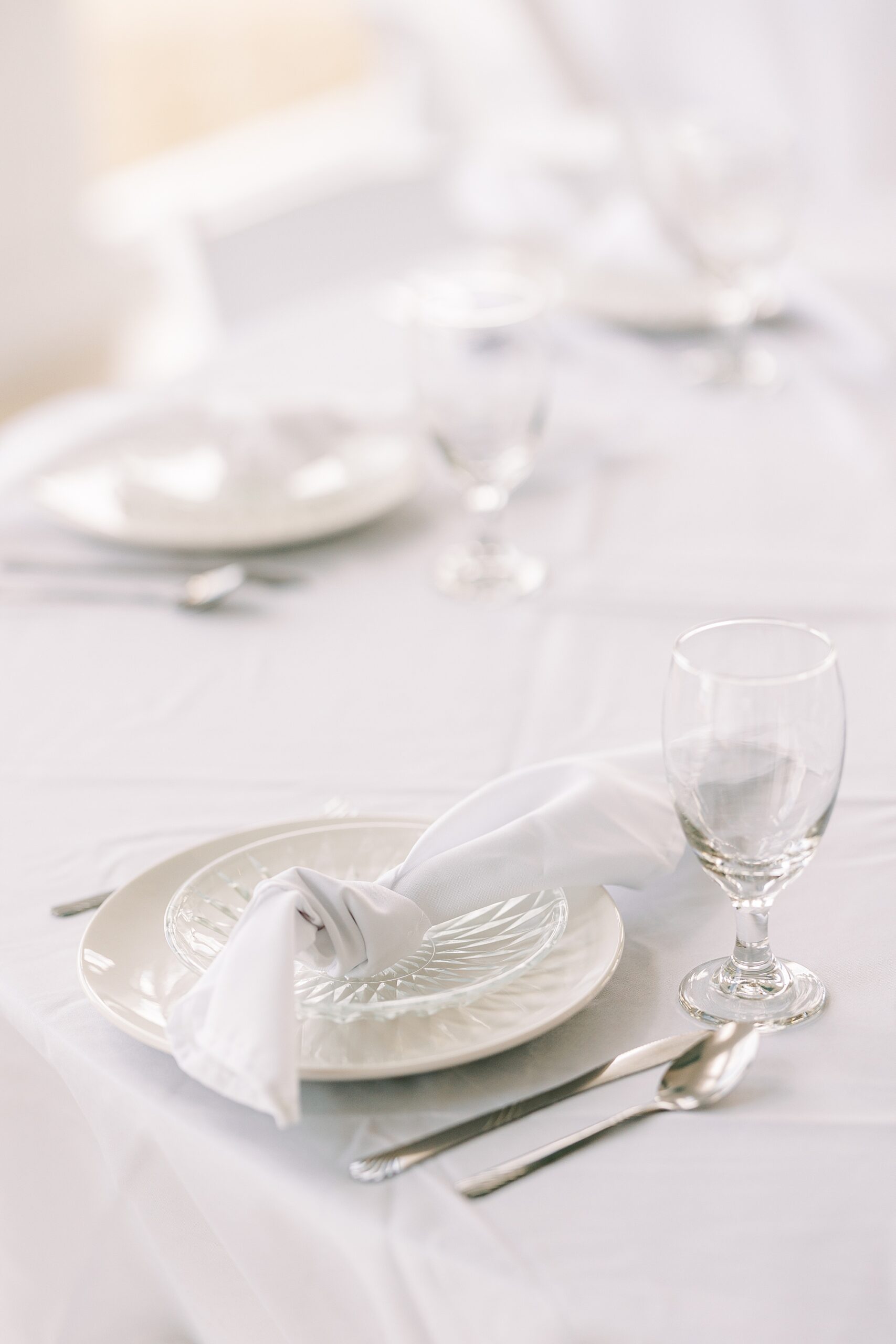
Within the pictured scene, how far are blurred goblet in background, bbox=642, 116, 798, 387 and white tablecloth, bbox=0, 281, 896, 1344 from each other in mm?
146

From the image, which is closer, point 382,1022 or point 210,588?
point 382,1022

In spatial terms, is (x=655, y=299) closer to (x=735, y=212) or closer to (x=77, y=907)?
(x=735, y=212)

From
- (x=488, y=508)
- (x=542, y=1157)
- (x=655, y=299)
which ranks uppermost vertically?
(x=655, y=299)

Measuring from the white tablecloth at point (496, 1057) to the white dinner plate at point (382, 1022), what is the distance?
17mm

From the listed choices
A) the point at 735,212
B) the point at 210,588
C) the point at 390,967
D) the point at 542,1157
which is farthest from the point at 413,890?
the point at 735,212

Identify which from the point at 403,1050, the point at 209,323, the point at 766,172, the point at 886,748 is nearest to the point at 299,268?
the point at 209,323

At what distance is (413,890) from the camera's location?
60cm

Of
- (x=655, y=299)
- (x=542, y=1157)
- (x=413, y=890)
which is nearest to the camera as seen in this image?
(x=542, y=1157)

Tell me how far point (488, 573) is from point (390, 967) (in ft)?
1.66

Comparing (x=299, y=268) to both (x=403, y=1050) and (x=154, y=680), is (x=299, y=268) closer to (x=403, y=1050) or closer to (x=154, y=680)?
(x=154, y=680)

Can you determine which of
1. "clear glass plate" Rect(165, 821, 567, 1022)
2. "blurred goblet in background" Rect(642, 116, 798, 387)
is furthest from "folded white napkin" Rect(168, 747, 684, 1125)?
"blurred goblet in background" Rect(642, 116, 798, 387)

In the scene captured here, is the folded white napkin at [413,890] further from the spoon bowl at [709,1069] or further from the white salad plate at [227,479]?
the white salad plate at [227,479]

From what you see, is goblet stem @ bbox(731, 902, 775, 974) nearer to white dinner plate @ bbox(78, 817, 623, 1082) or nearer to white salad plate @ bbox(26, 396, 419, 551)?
white dinner plate @ bbox(78, 817, 623, 1082)

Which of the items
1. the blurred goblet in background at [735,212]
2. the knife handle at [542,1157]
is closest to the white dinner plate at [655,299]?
the blurred goblet in background at [735,212]
